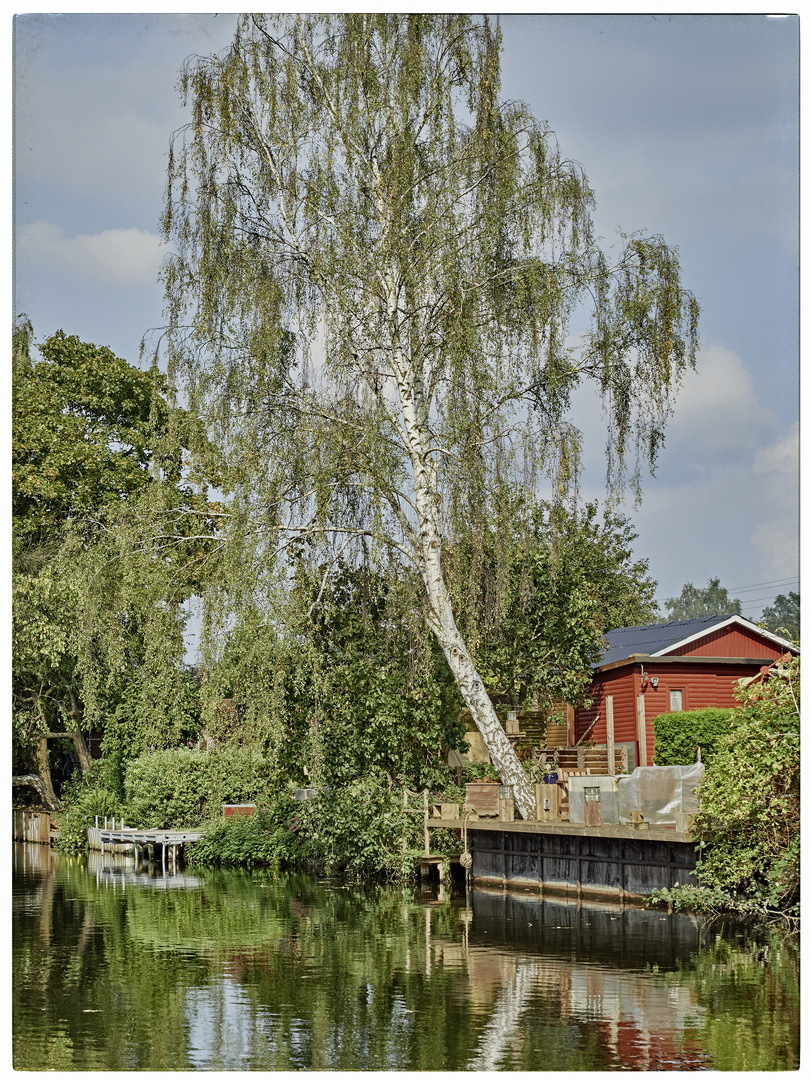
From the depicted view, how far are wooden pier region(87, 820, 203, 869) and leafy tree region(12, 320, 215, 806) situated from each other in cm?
326

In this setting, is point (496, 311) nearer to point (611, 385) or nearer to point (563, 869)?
point (611, 385)

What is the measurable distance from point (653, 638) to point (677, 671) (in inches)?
59.0

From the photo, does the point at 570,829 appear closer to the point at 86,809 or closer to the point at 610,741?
the point at 610,741

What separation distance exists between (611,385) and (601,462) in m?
1.34

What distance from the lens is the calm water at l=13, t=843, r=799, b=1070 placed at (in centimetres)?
1019

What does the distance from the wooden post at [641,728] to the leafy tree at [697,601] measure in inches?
2111

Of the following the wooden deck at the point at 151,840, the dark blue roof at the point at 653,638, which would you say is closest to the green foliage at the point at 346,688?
the dark blue roof at the point at 653,638

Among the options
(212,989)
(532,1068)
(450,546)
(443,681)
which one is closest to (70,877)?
(443,681)

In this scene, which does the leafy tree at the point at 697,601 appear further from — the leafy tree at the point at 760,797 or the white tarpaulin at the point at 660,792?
the leafy tree at the point at 760,797

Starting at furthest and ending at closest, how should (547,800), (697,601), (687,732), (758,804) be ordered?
(697,601) < (687,732) < (547,800) < (758,804)

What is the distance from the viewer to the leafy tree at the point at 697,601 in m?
85.2

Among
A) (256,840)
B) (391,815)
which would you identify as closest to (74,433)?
(256,840)

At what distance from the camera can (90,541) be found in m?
19.4

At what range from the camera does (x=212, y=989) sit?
13.6m
